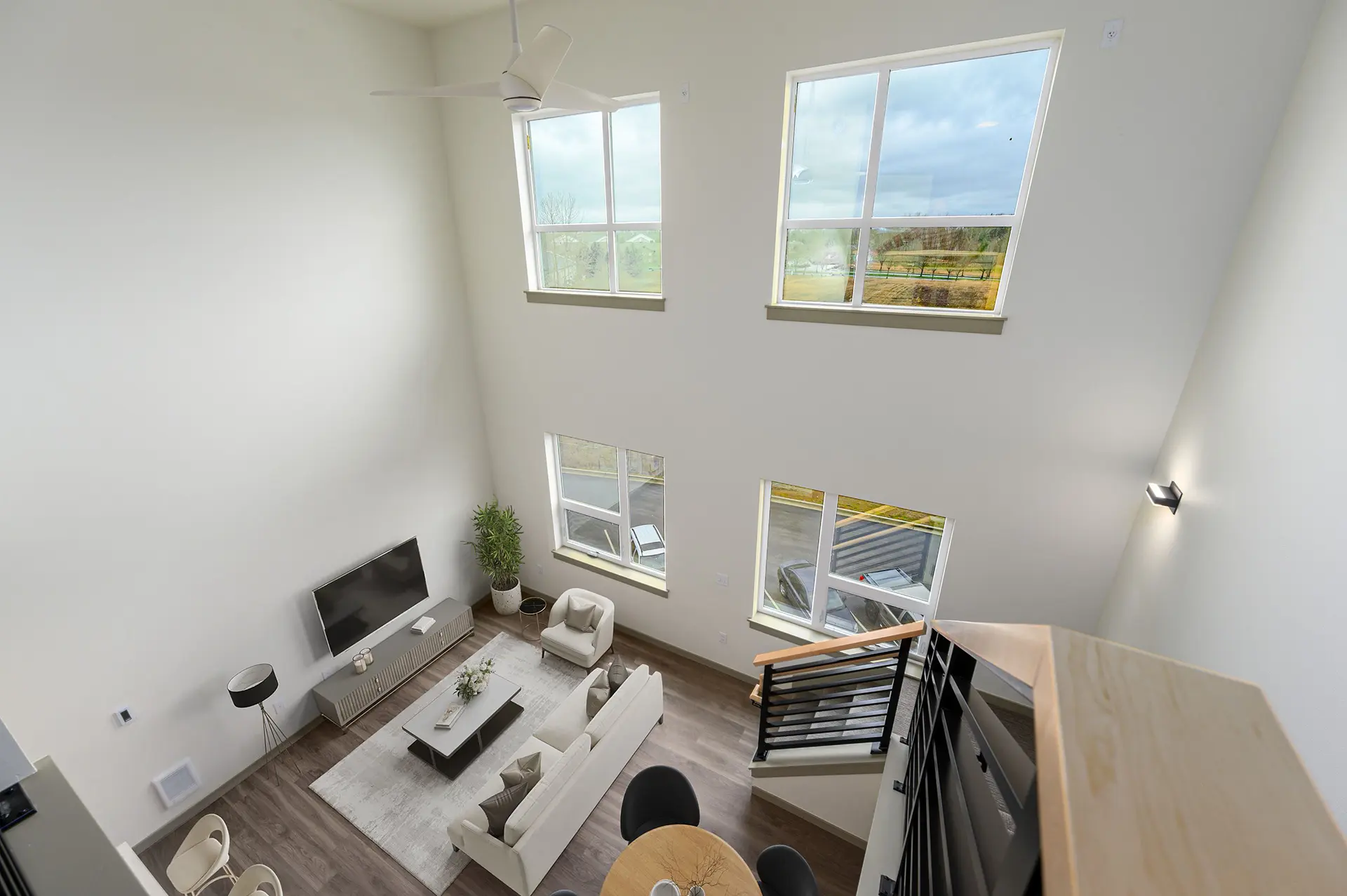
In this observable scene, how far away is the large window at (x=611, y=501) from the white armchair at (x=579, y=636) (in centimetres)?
56

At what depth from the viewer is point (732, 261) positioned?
Answer: 4.35 metres

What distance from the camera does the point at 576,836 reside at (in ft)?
13.6

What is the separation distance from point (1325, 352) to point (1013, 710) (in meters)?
3.03

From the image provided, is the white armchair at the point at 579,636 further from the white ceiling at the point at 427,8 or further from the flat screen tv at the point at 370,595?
the white ceiling at the point at 427,8

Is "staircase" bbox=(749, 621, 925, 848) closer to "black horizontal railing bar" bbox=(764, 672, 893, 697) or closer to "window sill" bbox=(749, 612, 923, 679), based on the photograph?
"black horizontal railing bar" bbox=(764, 672, 893, 697)

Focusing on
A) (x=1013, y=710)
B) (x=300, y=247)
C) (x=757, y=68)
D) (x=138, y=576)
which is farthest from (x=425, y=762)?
(x=757, y=68)

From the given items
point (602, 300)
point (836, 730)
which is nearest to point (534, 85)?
point (602, 300)

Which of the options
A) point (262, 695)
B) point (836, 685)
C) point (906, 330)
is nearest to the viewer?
point (836, 685)

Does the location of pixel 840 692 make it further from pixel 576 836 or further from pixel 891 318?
pixel 891 318

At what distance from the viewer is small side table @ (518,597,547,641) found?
20.9 ft

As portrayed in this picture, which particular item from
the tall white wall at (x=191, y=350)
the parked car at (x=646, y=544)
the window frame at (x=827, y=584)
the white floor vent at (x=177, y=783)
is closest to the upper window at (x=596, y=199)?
the tall white wall at (x=191, y=350)

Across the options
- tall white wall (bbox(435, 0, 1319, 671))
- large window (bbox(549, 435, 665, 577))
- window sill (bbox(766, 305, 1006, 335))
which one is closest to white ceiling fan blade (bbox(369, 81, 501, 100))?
tall white wall (bbox(435, 0, 1319, 671))

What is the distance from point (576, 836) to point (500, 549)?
315 centimetres

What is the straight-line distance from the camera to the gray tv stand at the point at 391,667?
16.9ft
